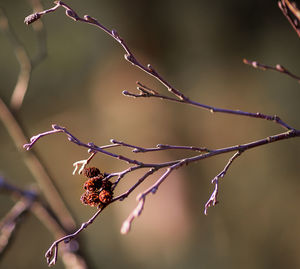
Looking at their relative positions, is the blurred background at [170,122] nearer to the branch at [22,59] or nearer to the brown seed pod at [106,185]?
the branch at [22,59]

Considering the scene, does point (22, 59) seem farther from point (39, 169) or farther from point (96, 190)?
point (96, 190)

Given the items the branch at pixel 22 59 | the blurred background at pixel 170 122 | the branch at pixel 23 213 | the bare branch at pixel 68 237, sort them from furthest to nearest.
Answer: the blurred background at pixel 170 122 < the branch at pixel 22 59 < the branch at pixel 23 213 < the bare branch at pixel 68 237

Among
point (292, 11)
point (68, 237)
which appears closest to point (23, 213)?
point (68, 237)

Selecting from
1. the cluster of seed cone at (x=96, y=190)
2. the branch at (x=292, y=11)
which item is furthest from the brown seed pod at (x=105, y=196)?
the branch at (x=292, y=11)

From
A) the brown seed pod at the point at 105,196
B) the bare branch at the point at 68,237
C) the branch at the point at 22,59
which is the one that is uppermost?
the branch at the point at 22,59

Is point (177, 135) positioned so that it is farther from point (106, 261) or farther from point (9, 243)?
point (9, 243)

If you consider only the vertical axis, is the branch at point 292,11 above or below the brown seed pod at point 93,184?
above

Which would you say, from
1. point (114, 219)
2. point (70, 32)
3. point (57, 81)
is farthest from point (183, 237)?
point (70, 32)
